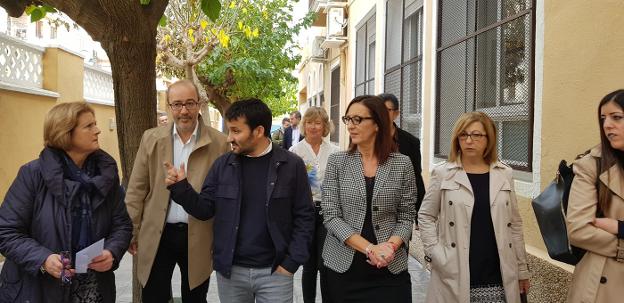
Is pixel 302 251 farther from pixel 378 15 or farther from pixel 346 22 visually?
pixel 346 22

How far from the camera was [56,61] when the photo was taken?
9.71 m

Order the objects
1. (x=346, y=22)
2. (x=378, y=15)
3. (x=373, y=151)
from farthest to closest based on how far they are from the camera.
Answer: (x=346, y=22), (x=378, y=15), (x=373, y=151)

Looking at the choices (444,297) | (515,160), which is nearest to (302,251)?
(444,297)

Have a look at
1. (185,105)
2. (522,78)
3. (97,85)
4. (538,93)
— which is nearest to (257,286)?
(185,105)

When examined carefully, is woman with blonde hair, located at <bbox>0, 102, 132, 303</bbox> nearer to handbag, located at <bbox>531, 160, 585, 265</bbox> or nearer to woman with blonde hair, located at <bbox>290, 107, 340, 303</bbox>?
woman with blonde hair, located at <bbox>290, 107, 340, 303</bbox>

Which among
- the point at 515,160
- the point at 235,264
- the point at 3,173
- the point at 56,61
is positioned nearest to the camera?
the point at 235,264

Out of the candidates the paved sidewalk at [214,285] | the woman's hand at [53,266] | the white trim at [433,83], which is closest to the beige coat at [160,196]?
the woman's hand at [53,266]

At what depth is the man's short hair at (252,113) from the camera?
331 centimetres

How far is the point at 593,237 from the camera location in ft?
9.36

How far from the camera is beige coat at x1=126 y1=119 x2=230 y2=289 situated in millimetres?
3738

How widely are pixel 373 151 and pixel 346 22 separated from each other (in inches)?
479

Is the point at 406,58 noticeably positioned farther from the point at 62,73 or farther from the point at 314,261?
the point at 62,73

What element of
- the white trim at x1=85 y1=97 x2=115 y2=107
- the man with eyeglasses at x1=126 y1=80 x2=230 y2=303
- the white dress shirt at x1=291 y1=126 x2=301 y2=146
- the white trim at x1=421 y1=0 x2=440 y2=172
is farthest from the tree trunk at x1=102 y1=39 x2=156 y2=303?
the white trim at x1=85 y1=97 x2=115 y2=107

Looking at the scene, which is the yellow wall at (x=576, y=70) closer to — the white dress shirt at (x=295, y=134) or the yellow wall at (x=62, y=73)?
the yellow wall at (x=62, y=73)
